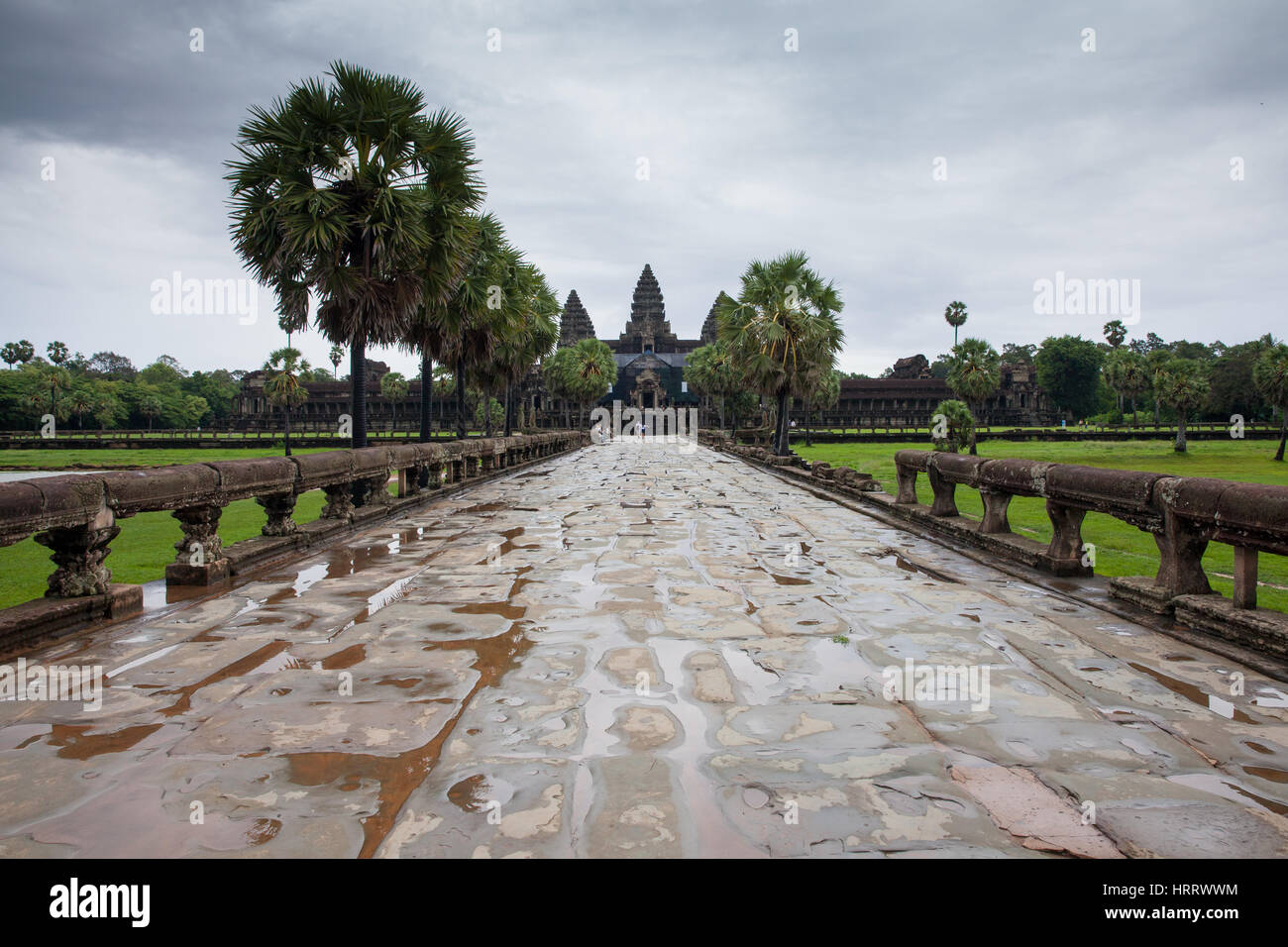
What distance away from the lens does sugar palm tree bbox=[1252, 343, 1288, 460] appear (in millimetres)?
34219

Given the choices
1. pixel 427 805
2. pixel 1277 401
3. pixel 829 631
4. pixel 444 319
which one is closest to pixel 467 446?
pixel 444 319

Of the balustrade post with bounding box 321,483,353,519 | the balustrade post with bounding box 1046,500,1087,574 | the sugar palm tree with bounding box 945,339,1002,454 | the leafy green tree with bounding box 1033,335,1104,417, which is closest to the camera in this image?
the balustrade post with bounding box 1046,500,1087,574

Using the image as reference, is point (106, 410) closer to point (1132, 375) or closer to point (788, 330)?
point (788, 330)

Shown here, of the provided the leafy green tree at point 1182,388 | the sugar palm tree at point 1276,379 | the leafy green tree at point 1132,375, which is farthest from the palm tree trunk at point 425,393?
the leafy green tree at point 1132,375

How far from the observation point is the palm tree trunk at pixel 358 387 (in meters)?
11.9

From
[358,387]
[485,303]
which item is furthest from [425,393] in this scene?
[358,387]

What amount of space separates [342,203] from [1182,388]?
48994 mm

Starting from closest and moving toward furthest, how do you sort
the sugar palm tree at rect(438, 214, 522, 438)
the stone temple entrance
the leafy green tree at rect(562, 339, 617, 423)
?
the sugar palm tree at rect(438, 214, 522, 438) < the leafy green tree at rect(562, 339, 617, 423) < the stone temple entrance

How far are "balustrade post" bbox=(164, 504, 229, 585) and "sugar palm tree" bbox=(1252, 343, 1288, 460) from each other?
42794 millimetres

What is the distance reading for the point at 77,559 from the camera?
16.7 feet

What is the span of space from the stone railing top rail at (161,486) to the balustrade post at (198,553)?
0.12 metres

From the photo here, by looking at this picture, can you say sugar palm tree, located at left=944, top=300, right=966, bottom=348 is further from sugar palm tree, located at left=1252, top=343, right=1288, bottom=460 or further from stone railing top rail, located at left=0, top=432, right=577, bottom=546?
stone railing top rail, located at left=0, top=432, right=577, bottom=546

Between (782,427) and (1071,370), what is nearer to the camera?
(782,427)

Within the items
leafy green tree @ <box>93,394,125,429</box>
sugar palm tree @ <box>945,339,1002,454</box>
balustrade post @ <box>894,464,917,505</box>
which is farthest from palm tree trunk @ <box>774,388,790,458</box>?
leafy green tree @ <box>93,394,125,429</box>
